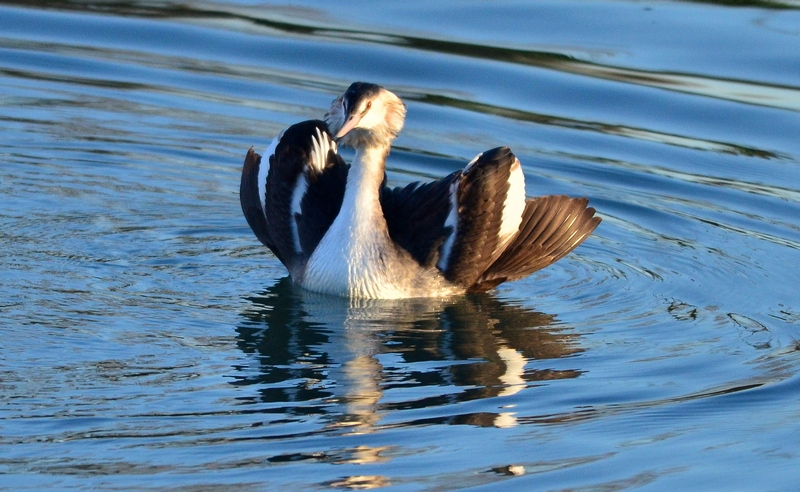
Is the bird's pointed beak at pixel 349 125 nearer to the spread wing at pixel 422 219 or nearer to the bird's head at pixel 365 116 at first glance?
the bird's head at pixel 365 116

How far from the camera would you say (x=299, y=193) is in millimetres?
8555

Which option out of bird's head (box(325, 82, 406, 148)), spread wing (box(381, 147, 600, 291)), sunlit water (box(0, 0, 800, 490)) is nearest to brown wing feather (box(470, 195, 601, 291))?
spread wing (box(381, 147, 600, 291))

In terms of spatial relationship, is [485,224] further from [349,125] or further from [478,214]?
[349,125]

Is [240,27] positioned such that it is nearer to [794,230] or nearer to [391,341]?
[794,230]

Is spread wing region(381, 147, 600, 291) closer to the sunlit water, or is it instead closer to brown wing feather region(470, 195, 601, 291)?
brown wing feather region(470, 195, 601, 291)

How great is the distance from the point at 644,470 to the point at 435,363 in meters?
1.52

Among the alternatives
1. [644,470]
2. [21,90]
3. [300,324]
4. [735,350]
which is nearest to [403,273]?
[300,324]

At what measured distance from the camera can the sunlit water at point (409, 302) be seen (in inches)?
237

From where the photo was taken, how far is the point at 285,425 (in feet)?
20.2

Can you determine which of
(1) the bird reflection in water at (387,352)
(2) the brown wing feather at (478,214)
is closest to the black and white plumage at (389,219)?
(2) the brown wing feather at (478,214)

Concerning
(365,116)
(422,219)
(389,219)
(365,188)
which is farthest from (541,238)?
(365,116)

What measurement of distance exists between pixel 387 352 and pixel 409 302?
955mm

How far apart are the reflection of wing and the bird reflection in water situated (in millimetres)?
254

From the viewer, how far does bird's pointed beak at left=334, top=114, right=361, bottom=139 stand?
7.79 meters
